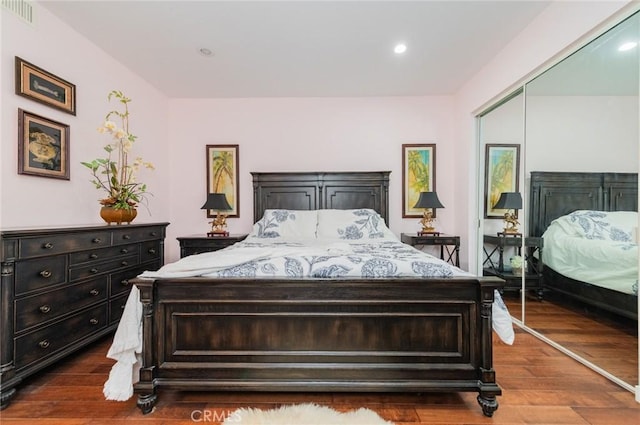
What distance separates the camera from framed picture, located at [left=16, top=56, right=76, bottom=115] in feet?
7.09

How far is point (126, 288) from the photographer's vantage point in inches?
102

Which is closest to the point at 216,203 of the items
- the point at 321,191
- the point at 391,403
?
the point at 321,191

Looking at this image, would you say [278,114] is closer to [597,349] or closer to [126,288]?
[126,288]

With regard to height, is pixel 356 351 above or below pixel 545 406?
above

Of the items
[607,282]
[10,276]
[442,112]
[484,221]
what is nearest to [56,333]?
[10,276]

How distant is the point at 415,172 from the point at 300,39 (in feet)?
7.38

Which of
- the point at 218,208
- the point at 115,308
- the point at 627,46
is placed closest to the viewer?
the point at 627,46

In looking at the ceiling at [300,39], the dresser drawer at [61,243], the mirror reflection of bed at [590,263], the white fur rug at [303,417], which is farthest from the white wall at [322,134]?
the white fur rug at [303,417]

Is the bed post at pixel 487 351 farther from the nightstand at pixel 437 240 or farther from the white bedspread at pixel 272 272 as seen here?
the nightstand at pixel 437 240

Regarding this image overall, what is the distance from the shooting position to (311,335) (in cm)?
166

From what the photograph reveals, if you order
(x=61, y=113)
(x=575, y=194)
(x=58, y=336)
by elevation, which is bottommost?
(x=58, y=336)

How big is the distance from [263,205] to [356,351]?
2652 millimetres

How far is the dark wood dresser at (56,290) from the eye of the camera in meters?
1.68

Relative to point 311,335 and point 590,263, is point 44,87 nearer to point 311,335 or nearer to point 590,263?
point 311,335
